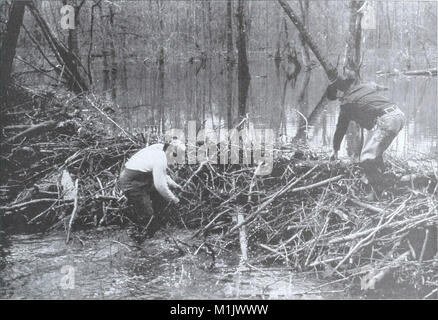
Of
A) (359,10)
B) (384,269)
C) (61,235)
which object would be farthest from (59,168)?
(359,10)

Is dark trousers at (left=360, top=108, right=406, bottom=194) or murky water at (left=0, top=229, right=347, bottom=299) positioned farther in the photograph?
dark trousers at (left=360, top=108, right=406, bottom=194)

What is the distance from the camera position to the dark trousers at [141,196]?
6.10m

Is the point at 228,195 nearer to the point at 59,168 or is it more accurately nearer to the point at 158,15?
the point at 59,168

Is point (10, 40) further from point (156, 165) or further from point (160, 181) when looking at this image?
point (160, 181)

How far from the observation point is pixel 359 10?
37.2 ft

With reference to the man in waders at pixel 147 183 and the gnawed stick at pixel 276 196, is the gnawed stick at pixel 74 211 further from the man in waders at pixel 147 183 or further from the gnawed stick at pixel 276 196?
the gnawed stick at pixel 276 196

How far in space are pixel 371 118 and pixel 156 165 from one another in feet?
9.24

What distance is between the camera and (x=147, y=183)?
6.20m

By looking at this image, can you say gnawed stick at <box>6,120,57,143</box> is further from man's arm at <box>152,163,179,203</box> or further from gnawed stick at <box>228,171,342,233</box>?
gnawed stick at <box>228,171,342,233</box>

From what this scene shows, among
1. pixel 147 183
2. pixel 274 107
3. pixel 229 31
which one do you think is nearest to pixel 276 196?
pixel 147 183

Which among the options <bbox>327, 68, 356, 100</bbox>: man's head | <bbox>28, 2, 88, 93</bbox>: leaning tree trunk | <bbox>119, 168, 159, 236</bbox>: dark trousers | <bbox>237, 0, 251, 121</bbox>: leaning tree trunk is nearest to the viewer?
<bbox>119, 168, 159, 236</bbox>: dark trousers

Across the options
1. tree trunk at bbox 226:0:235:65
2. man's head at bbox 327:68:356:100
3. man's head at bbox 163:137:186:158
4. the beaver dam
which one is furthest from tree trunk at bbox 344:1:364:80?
tree trunk at bbox 226:0:235:65

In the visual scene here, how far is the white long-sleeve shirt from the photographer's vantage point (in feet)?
19.6

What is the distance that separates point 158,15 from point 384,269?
162 ft
